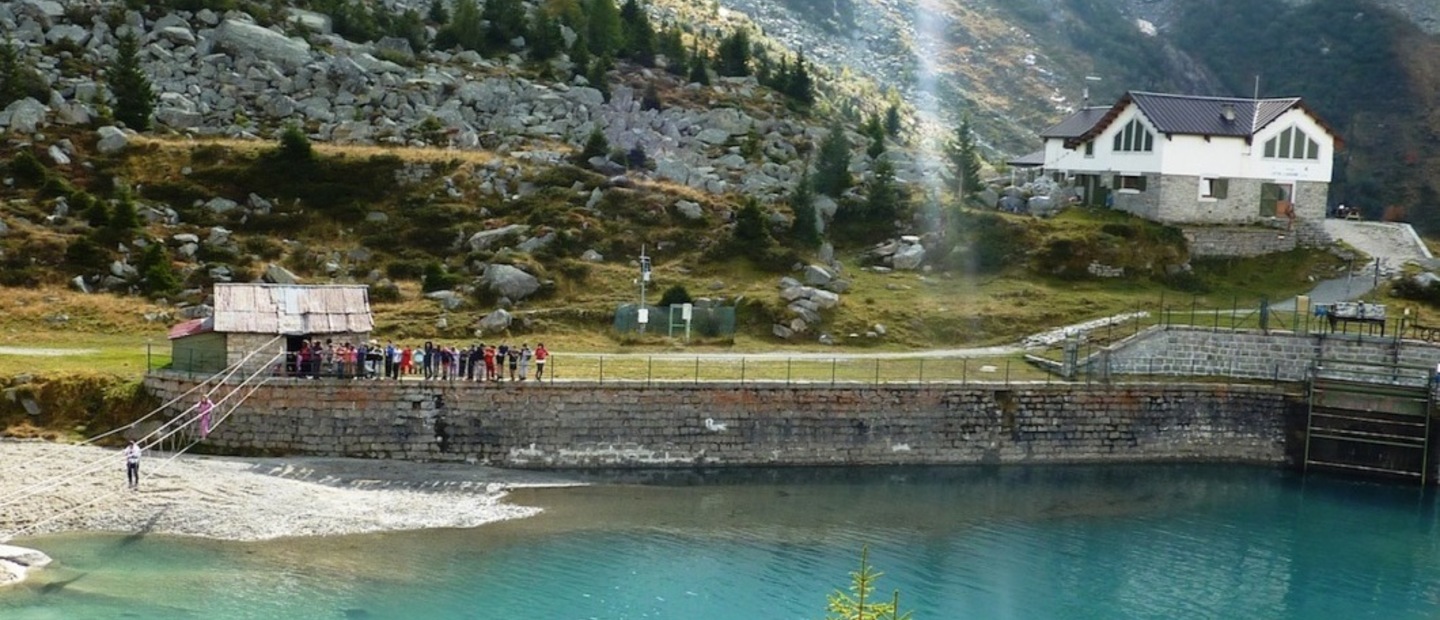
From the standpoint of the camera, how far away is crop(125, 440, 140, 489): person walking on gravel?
48062 millimetres

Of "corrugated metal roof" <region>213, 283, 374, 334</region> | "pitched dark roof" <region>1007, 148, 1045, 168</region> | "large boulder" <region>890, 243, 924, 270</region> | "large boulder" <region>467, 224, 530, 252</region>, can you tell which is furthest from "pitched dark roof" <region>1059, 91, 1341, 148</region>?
"corrugated metal roof" <region>213, 283, 374, 334</region>

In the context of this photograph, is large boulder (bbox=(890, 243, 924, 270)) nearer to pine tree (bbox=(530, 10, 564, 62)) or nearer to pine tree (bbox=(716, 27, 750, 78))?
pine tree (bbox=(716, 27, 750, 78))

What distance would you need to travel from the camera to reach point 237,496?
4900cm

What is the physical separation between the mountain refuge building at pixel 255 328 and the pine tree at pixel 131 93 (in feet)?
107

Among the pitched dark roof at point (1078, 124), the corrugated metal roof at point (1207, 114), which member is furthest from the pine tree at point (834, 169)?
the corrugated metal roof at point (1207, 114)

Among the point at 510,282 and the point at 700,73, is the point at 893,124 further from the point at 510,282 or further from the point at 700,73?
the point at 510,282

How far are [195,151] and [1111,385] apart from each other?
4780 cm

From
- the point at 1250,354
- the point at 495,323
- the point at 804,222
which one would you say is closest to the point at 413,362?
the point at 495,323

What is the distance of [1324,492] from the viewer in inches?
2402

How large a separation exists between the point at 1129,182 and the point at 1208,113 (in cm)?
548

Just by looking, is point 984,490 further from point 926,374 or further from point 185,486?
point 185,486

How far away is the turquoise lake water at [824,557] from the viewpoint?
138 feet

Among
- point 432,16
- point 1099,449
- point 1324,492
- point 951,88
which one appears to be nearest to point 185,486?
point 1099,449

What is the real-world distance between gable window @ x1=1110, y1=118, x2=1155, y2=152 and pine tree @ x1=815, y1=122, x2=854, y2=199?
14.9 m
